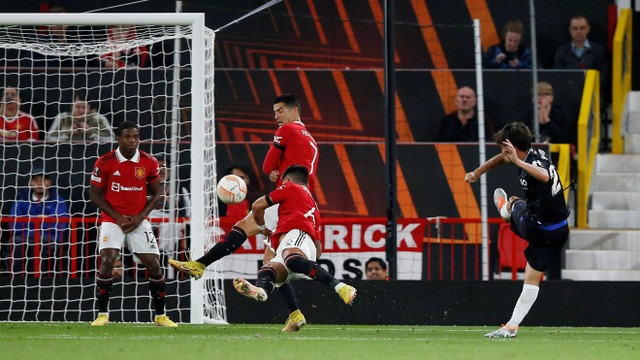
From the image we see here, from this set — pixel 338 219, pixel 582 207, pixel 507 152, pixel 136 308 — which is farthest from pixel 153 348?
pixel 582 207

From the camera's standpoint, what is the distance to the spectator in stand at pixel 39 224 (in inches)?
556

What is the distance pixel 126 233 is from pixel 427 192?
4862 mm

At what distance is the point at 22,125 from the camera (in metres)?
15.8

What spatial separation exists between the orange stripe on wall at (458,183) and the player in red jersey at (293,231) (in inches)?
192

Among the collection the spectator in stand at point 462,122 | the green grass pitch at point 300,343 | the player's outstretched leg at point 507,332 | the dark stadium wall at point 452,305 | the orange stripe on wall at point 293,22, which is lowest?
the green grass pitch at point 300,343

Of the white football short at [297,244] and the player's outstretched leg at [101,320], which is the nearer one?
the white football short at [297,244]

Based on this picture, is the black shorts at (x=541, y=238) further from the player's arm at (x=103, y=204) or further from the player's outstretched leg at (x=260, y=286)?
the player's arm at (x=103, y=204)

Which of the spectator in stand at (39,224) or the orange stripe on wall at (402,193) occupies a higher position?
the orange stripe on wall at (402,193)

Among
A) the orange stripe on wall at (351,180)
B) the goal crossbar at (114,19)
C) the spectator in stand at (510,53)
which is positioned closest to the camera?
the goal crossbar at (114,19)

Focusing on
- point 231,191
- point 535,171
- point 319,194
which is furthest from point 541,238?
point 319,194

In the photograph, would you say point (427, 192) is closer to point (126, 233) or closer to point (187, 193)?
point (187, 193)

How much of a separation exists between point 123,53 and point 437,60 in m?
3.94

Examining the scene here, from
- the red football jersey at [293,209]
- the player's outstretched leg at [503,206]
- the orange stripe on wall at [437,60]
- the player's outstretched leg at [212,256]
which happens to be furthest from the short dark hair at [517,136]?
the orange stripe on wall at [437,60]

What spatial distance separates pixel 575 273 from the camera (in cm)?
1553
